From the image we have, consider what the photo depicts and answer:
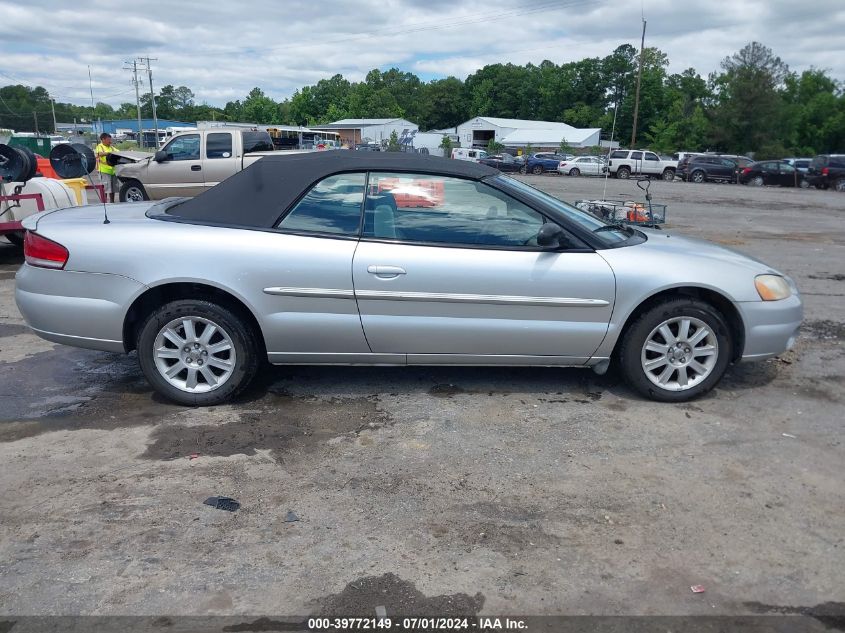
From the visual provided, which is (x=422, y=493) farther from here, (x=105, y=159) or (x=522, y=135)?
(x=522, y=135)

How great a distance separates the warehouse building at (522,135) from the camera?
239 feet

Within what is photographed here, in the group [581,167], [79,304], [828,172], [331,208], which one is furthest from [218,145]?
[581,167]

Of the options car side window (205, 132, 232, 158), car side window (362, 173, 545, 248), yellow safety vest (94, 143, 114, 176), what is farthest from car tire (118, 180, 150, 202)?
car side window (362, 173, 545, 248)

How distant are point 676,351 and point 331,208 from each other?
7.99 feet

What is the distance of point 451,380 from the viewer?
495cm

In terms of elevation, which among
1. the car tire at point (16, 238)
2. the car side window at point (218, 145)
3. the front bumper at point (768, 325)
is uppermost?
the car side window at point (218, 145)

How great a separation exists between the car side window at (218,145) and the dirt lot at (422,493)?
9.58m

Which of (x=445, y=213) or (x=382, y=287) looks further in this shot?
(x=445, y=213)

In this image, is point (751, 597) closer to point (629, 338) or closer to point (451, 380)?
point (629, 338)

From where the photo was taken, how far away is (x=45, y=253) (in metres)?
4.35

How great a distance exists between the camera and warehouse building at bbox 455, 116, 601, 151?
72.9m

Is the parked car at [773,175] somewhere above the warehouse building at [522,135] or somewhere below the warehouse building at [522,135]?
below

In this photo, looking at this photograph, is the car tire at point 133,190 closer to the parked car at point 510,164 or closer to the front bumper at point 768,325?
the front bumper at point 768,325

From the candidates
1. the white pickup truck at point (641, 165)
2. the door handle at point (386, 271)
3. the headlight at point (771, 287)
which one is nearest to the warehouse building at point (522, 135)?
the white pickup truck at point (641, 165)
